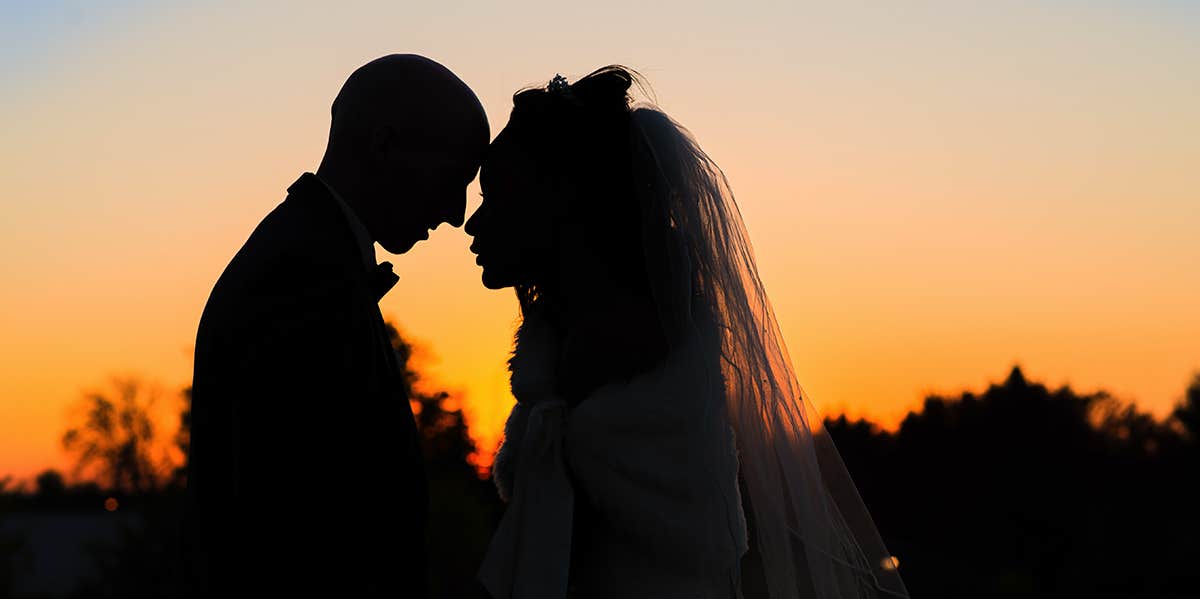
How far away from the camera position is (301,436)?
353cm

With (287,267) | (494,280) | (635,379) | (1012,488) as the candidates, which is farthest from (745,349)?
(1012,488)

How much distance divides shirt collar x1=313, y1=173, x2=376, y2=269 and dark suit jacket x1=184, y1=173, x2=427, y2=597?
7 centimetres

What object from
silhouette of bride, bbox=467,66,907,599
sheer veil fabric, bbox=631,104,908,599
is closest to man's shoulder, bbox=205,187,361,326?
silhouette of bride, bbox=467,66,907,599

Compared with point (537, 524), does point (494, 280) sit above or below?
above

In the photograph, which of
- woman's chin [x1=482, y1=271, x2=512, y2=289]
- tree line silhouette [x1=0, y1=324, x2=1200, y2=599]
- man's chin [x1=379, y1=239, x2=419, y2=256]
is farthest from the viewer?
tree line silhouette [x1=0, y1=324, x2=1200, y2=599]

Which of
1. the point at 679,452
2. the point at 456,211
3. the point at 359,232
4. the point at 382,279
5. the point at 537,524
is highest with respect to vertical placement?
the point at 456,211

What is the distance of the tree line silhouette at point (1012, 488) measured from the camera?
43.2m

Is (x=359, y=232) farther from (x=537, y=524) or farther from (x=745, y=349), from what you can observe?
(x=745, y=349)

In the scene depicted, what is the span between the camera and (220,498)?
12.0 feet

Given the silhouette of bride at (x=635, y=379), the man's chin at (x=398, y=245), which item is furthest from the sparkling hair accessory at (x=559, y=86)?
the man's chin at (x=398, y=245)

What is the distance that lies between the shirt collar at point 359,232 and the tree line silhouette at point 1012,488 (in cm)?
3735

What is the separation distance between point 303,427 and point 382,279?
21.2 inches

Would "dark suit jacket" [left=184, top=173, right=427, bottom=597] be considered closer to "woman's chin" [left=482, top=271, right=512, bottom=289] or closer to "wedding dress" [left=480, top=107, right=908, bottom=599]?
"wedding dress" [left=480, top=107, right=908, bottom=599]

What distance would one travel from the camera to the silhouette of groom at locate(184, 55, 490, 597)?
3521 millimetres
